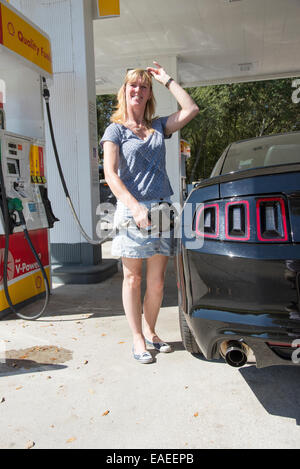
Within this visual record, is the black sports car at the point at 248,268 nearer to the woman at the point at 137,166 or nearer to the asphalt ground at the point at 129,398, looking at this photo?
the asphalt ground at the point at 129,398

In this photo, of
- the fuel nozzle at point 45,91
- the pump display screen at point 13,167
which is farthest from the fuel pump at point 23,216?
the fuel nozzle at point 45,91

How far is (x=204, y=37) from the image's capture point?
9062 millimetres

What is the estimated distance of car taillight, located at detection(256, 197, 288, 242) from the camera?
5.79ft

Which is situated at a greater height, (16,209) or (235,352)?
(16,209)

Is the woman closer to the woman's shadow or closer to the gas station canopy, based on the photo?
the woman's shadow

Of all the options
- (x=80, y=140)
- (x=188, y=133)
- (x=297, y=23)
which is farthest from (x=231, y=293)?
(x=188, y=133)

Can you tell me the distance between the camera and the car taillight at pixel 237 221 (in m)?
1.84

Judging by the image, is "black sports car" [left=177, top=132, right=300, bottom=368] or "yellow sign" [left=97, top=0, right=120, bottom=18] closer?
"black sports car" [left=177, top=132, right=300, bottom=368]

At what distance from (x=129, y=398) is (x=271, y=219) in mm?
1272

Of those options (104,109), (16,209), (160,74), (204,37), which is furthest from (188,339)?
(104,109)

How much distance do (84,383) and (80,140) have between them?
3.78 m

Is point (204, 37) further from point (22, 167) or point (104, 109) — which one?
point (104, 109)

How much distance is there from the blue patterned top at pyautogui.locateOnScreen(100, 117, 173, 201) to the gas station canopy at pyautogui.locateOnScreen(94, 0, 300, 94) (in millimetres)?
5533

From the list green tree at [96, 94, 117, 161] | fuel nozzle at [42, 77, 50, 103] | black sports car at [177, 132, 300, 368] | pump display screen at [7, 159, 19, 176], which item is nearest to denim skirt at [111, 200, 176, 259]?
black sports car at [177, 132, 300, 368]
